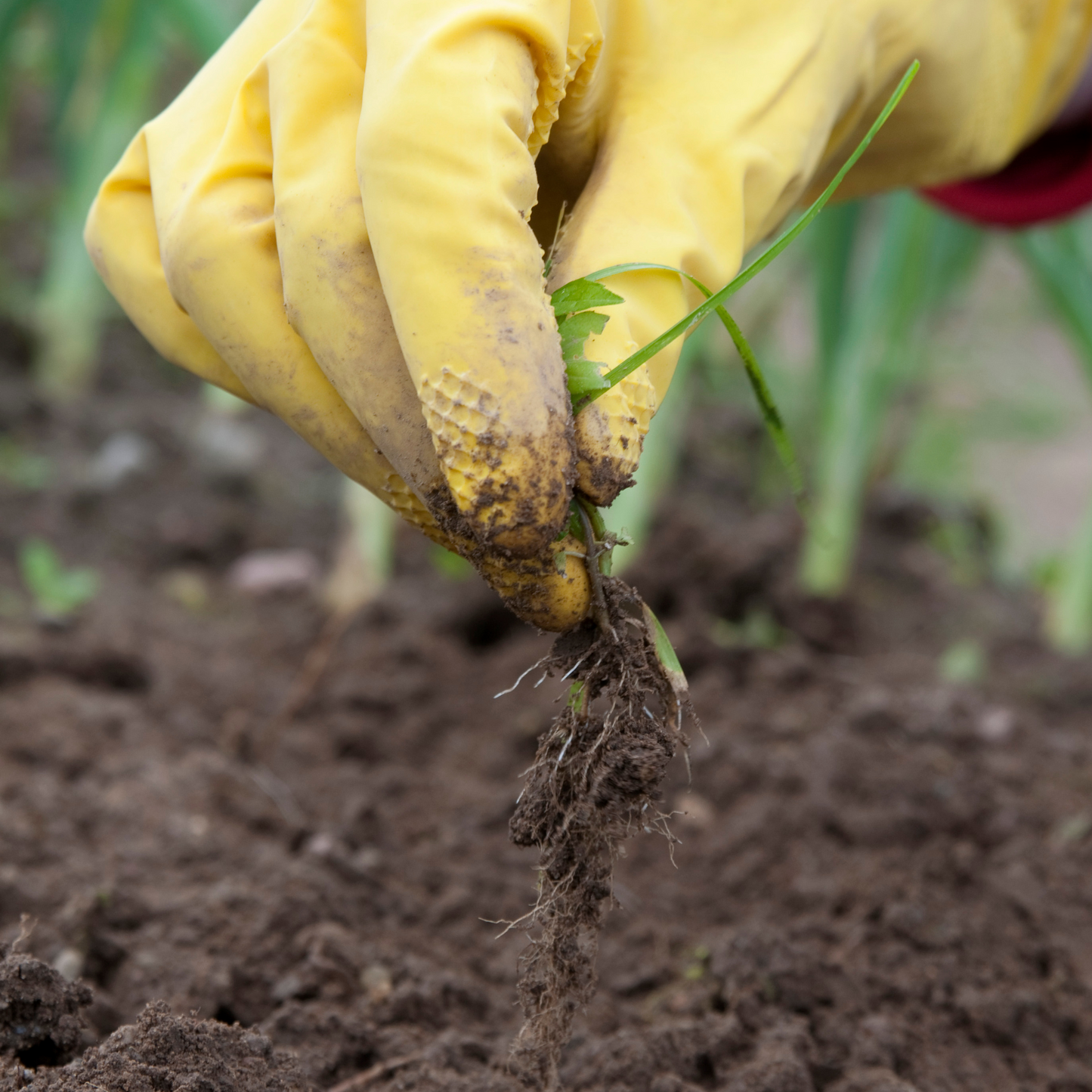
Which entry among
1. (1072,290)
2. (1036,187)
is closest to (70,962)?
(1036,187)

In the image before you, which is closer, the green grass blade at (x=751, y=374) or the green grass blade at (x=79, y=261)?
the green grass blade at (x=751, y=374)

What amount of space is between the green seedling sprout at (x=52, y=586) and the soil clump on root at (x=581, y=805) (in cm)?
124

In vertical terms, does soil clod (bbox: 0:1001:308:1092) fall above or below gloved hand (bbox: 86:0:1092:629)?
below

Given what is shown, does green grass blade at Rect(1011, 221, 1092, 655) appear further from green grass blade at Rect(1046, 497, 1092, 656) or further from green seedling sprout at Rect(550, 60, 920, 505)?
green seedling sprout at Rect(550, 60, 920, 505)

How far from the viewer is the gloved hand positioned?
2.15 feet

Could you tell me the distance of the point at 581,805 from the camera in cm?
75

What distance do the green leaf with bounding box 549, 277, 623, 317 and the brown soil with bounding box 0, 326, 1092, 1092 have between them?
426mm

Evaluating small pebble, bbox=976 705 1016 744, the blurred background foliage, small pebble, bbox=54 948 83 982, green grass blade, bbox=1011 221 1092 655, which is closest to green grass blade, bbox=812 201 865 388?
the blurred background foliage

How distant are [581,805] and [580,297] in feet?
1.11

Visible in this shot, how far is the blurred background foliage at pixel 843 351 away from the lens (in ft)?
6.70

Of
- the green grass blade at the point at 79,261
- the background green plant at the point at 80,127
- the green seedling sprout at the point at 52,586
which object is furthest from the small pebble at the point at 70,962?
the green grass blade at the point at 79,261

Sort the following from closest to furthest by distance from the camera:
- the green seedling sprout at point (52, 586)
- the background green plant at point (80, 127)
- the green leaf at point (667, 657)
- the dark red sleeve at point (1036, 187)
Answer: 1. the green leaf at point (667, 657)
2. the dark red sleeve at point (1036, 187)
3. the green seedling sprout at point (52, 586)
4. the background green plant at point (80, 127)

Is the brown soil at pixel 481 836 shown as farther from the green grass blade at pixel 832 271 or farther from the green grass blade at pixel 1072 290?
the green grass blade at pixel 832 271

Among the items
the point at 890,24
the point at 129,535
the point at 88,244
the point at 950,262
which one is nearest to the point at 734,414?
the point at 950,262
